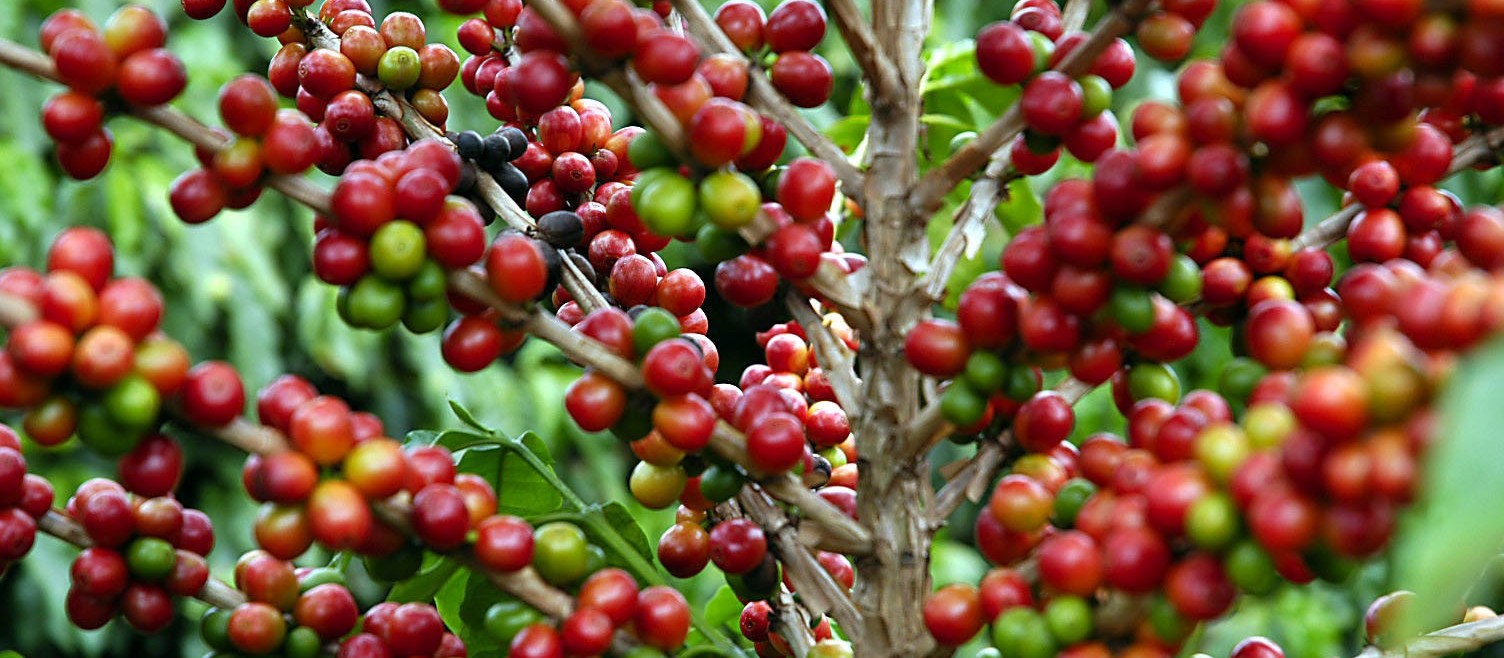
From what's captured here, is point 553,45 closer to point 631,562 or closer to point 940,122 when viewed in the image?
point 631,562

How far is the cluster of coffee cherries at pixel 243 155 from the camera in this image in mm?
559

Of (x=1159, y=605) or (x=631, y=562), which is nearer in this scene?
(x=1159, y=605)

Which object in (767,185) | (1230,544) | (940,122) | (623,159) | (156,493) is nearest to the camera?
(1230,544)

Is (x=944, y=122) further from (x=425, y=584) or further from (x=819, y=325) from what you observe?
(x=425, y=584)

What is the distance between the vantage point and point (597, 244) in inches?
30.0

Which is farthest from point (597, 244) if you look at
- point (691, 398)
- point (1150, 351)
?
point (1150, 351)

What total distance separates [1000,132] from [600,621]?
0.90 feet

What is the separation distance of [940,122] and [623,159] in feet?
0.86

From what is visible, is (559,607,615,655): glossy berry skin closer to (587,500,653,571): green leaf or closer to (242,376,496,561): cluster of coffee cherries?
(242,376,496,561): cluster of coffee cherries

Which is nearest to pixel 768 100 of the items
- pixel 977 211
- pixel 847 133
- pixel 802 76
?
pixel 802 76

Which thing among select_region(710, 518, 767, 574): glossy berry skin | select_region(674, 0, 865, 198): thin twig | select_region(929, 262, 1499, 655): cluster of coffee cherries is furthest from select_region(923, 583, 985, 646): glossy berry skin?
select_region(674, 0, 865, 198): thin twig

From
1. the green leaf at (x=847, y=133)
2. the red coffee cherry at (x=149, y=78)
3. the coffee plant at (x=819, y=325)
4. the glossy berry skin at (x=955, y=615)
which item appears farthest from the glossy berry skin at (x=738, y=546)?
the green leaf at (x=847, y=133)

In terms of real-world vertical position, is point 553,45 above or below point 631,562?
above

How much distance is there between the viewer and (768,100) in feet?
2.15
